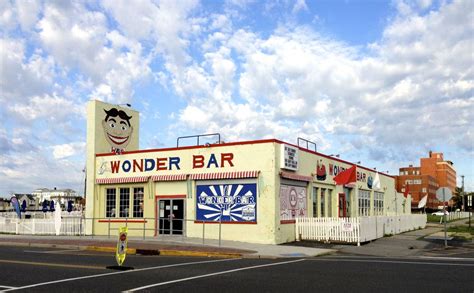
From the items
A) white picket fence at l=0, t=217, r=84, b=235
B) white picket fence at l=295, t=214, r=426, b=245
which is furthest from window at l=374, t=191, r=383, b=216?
white picket fence at l=0, t=217, r=84, b=235

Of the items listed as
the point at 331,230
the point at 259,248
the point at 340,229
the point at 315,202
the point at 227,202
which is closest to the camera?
the point at 259,248

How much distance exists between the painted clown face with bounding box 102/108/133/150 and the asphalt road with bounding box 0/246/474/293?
1317cm

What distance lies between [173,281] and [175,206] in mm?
14958

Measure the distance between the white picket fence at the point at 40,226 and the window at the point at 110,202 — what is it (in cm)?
152

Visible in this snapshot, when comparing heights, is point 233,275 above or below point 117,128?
below

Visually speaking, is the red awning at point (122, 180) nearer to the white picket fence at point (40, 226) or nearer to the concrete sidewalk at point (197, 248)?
the white picket fence at point (40, 226)

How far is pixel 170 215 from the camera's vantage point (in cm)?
2683

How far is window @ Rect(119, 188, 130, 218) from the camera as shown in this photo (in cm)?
2847

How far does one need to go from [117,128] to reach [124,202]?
4.78 m

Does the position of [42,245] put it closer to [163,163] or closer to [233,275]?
[163,163]

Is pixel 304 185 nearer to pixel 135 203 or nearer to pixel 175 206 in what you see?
pixel 175 206

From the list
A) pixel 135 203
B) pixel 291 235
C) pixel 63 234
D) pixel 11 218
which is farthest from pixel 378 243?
pixel 11 218

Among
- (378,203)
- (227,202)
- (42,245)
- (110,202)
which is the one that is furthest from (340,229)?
(378,203)

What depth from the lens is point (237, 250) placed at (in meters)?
20.0
